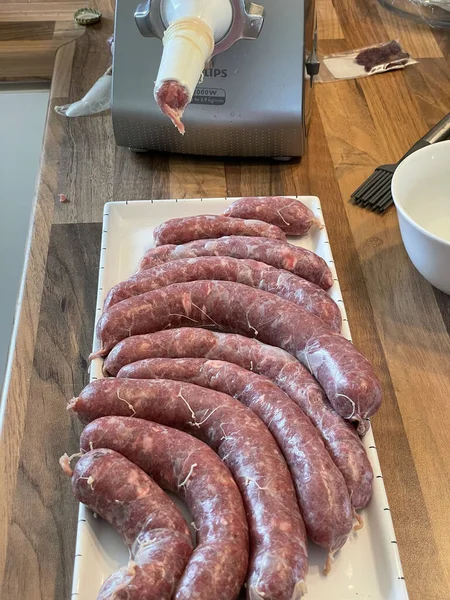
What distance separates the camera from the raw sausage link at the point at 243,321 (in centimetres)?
97

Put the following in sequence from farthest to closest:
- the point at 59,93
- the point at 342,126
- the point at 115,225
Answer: the point at 59,93
the point at 342,126
the point at 115,225

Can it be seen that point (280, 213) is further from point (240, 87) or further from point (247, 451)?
point (247, 451)

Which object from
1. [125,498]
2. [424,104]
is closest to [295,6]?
[424,104]

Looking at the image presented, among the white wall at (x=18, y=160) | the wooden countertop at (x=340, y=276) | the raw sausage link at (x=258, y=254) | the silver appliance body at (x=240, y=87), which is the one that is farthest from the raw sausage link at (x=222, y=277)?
the white wall at (x=18, y=160)

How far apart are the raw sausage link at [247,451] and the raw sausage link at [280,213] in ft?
1.53

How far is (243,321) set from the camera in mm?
1078

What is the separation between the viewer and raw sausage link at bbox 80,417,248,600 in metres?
0.75

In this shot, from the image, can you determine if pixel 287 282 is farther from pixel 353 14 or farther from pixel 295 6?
pixel 353 14

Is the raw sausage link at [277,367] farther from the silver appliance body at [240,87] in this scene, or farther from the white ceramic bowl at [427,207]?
the silver appliance body at [240,87]

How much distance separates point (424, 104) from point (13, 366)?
4.16ft

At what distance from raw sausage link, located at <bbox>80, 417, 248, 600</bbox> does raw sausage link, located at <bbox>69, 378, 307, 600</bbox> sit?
2 centimetres

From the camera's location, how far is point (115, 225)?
134cm

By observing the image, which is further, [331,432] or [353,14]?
[353,14]

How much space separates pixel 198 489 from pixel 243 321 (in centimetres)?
32
